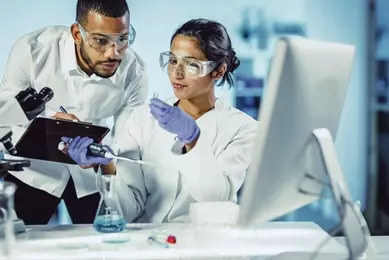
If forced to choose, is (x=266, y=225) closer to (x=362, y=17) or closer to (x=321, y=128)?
(x=321, y=128)

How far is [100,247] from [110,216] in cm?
22

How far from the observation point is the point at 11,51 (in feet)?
7.59

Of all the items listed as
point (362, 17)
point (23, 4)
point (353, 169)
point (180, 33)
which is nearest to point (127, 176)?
point (180, 33)

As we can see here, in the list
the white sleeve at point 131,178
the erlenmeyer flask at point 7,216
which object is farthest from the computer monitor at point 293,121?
the white sleeve at point 131,178

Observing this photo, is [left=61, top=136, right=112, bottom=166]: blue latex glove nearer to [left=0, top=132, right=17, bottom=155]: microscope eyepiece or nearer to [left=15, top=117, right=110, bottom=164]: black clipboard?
[left=15, top=117, right=110, bottom=164]: black clipboard

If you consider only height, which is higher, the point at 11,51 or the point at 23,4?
the point at 23,4

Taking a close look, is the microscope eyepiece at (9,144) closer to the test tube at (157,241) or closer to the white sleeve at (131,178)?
the white sleeve at (131,178)

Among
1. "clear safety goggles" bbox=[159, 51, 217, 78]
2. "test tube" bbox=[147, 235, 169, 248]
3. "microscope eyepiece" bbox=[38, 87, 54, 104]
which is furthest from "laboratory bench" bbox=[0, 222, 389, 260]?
"clear safety goggles" bbox=[159, 51, 217, 78]

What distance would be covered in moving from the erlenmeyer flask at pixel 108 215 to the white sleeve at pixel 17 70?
0.63 m

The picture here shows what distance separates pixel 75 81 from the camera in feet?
7.61

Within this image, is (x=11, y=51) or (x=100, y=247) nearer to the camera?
(x=100, y=247)

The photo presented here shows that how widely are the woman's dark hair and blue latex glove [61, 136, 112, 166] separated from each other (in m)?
0.56

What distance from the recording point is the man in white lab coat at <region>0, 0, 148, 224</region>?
2.29 meters

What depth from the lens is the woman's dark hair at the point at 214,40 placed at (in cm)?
233
